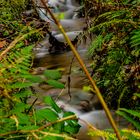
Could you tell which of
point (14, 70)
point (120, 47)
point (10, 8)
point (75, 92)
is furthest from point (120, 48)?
point (10, 8)

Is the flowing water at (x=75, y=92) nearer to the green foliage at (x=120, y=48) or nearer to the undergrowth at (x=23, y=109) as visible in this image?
the green foliage at (x=120, y=48)

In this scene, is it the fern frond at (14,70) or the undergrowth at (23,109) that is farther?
the fern frond at (14,70)

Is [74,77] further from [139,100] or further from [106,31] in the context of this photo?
[139,100]

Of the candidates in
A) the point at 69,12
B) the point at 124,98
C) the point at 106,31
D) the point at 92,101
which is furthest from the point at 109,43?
the point at 69,12

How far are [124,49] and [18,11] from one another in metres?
2.89

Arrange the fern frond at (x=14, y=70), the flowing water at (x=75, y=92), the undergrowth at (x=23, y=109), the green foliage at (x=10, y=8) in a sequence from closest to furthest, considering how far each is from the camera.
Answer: the undergrowth at (x=23, y=109), the fern frond at (x=14, y=70), the flowing water at (x=75, y=92), the green foliage at (x=10, y=8)

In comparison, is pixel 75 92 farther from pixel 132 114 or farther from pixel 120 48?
pixel 132 114

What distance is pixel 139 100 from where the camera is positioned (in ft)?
8.23

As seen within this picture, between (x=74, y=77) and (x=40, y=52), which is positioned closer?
(x=74, y=77)

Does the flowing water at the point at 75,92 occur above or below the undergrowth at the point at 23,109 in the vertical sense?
below

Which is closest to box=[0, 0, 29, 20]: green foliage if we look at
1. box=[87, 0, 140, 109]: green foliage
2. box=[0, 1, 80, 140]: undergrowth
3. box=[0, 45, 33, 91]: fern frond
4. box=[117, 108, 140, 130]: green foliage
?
box=[87, 0, 140, 109]: green foliage

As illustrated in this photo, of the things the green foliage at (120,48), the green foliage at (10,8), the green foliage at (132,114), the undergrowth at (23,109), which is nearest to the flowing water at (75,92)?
the green foliage at (120,48)

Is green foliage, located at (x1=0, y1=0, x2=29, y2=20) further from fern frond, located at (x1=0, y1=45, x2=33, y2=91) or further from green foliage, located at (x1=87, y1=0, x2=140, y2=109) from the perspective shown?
fern frond, located at (x1=0, y1=45, x2=33, y2=91)

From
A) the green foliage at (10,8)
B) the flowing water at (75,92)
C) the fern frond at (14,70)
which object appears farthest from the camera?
the green foliage at (10,8)
